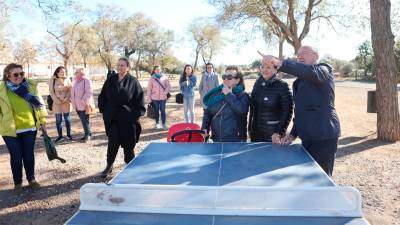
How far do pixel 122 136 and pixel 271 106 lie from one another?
2.63 m

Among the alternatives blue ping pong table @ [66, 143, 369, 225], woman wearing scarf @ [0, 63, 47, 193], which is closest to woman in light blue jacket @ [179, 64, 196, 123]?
woman wearing scarf @ [0, 63, 47, 193]

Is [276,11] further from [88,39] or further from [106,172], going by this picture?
[88,39]

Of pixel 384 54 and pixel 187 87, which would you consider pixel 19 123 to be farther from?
pixel 384 54

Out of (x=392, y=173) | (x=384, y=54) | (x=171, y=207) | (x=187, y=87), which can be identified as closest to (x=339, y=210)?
(x=171, y=207)

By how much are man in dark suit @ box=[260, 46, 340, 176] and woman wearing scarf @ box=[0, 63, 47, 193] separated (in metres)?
3.43

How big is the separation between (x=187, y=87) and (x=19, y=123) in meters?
5.61

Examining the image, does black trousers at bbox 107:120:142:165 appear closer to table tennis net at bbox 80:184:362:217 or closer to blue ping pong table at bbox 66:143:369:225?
blue ping pong table at bbox 66:143:369:225

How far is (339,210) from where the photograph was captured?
6.36ft

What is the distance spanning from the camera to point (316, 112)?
357cm

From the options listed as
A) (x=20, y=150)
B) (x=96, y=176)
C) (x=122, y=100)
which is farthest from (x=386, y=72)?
(x=20, y=150)

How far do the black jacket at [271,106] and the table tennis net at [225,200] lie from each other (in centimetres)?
206

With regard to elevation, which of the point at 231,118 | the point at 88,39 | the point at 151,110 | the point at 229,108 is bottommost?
the point at 151,110

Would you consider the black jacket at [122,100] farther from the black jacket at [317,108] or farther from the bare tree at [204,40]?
the bare tree at [204,40]

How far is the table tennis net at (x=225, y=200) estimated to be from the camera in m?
1.95
